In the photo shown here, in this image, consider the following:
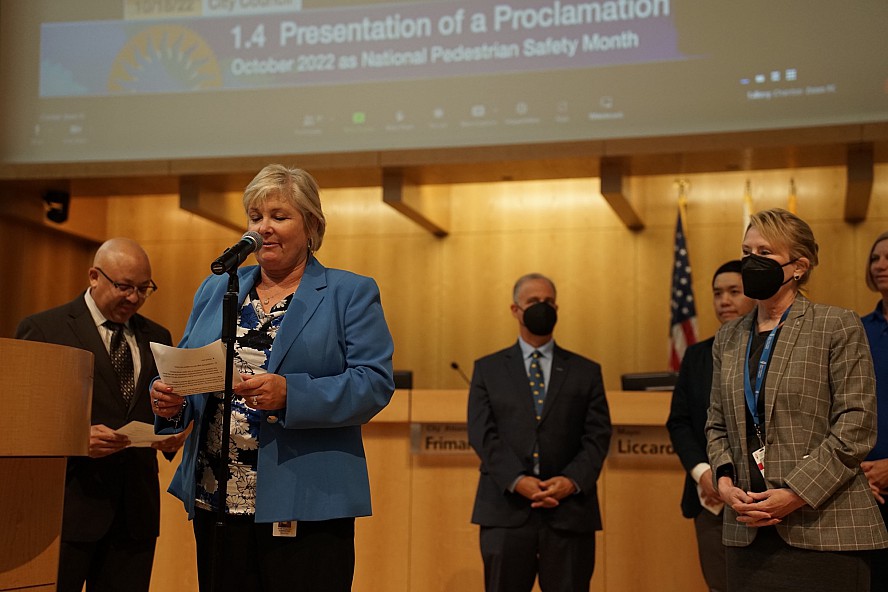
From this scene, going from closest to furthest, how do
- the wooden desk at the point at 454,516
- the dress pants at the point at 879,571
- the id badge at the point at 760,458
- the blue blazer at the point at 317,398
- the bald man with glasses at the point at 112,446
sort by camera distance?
the blue blazer at the point at 317,398 < the id badge at the point at 760,458 < the dress pants at the point at 879,571 < the bald man with glasses at the point at 112,446 < the wooden desk at the point at 454,516

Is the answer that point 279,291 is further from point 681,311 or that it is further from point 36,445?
point 681,311

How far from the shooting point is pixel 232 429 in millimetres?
2264

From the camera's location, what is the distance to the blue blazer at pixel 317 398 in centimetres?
217

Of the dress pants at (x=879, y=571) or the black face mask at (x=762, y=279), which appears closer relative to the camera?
the black face mask at (x=762, y=279)

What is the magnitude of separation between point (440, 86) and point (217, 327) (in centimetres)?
321

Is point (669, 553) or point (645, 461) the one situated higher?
point (645, 461)

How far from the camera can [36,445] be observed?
6.72 feet

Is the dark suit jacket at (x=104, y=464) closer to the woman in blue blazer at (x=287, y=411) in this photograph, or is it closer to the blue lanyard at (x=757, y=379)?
the woman in blue blazer at (x=287, y=411)

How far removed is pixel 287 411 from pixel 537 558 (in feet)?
6.25

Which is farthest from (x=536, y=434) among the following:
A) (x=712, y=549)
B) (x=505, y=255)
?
(x=505, y=255)

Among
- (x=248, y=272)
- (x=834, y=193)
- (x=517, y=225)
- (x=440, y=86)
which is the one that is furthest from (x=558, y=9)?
(x=248, y=272)

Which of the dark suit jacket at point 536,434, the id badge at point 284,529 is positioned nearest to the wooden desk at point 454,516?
the dark suit jacket at point 536,434

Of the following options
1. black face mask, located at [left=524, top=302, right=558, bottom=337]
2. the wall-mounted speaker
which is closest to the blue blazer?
black face mask, located at [left=524, top=302, right=558, bottom=337]

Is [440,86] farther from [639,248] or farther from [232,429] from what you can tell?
[232,429]
